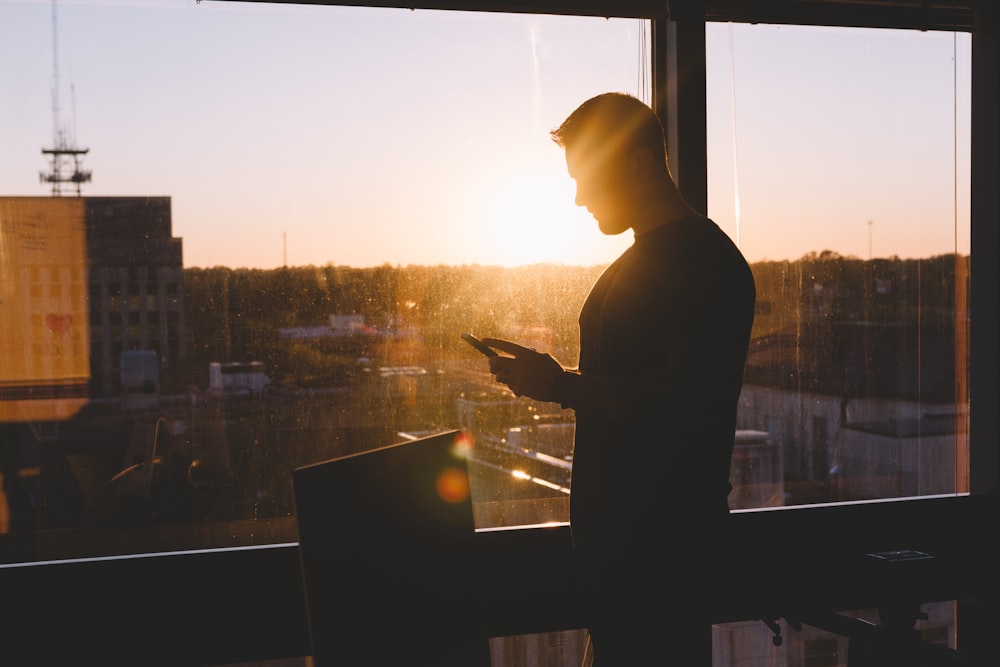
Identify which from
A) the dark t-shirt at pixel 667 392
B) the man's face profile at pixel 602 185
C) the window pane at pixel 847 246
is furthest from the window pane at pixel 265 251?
the dark t-shirt at pixel 667 392

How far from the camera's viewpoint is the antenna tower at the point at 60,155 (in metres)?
2.14

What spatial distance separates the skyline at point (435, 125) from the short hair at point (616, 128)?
0.91m

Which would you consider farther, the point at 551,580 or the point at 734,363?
the point at 551,580

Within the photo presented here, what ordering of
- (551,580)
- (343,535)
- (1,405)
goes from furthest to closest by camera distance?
1. (551,580)
2. (1,405)
3. (343,535)

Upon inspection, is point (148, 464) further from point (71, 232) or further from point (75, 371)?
point (71, 232)

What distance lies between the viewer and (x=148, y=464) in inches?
85.7

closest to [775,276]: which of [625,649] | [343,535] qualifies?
[625,649]

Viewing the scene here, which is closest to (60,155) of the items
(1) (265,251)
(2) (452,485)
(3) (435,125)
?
(1) (265,251)

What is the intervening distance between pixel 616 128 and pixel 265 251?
1.15 metres

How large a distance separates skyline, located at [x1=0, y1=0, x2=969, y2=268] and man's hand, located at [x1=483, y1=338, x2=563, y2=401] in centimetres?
94

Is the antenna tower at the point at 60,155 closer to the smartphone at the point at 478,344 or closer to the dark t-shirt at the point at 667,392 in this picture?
the smartphone at the point at 478,344

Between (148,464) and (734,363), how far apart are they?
1579 mm

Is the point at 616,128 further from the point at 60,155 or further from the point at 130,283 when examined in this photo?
the point at 60,155

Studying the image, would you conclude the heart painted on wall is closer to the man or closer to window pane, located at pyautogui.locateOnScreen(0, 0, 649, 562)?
window pane, located at pyautogui.locateOnScreen(0, 0, 649, 562)
